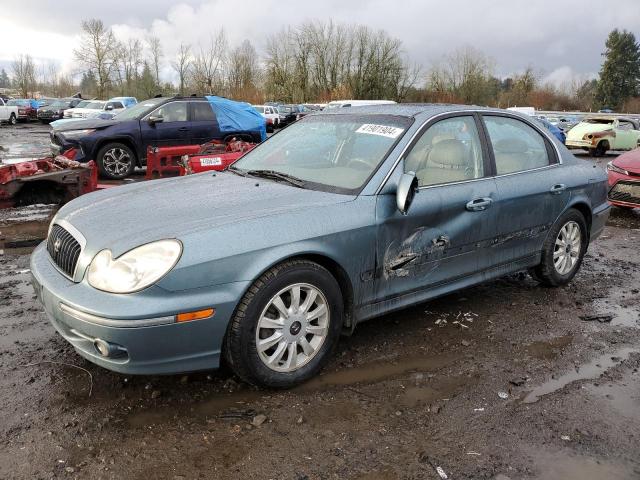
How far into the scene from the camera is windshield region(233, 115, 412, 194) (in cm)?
345

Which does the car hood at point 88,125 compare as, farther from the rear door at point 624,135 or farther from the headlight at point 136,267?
the rear door at point 624,135

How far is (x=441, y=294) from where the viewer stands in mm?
3770

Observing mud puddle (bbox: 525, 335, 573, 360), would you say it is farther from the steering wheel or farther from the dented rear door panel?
the steering wheel

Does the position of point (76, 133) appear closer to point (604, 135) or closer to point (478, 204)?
point (478, 204)

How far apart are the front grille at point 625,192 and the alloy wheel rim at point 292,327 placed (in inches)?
285

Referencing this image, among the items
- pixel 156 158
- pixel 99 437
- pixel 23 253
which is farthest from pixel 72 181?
pixel 99 437

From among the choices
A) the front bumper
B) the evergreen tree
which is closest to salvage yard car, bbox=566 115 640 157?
the front bumper

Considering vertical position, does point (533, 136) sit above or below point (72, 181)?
above

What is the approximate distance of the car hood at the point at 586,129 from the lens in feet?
67.3

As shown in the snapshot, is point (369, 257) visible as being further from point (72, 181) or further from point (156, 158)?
point (156, 158)

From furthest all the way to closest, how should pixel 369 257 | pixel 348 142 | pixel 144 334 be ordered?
1. pixel 348 142
2. pixel 369 257
3. pixel 144 334

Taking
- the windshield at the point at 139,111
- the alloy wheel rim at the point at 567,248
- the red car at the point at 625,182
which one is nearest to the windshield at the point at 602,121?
the red car at the point at 625,182

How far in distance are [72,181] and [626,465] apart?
660cm

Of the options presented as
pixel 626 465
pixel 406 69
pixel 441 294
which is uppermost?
pixel 406 69
